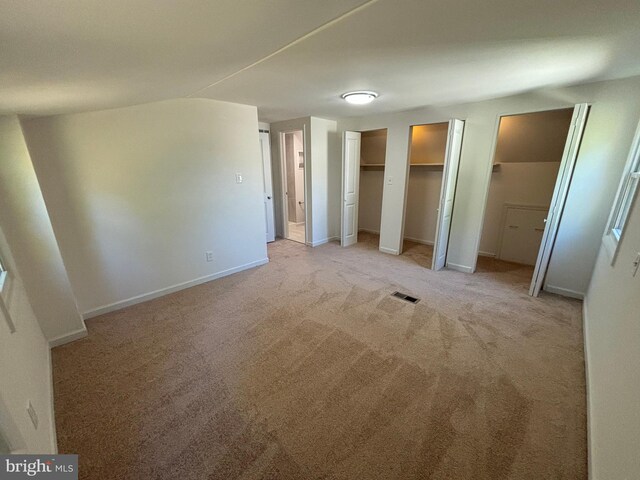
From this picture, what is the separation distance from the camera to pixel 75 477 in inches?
50.1

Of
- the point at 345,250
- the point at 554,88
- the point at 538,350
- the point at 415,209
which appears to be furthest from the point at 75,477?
the point at 415,209

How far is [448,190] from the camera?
346 centimetres

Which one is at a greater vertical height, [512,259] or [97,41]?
[97,41]

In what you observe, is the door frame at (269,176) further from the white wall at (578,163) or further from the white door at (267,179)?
the white wall at (578,163)

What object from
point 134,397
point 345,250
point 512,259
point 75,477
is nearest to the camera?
point 75,477

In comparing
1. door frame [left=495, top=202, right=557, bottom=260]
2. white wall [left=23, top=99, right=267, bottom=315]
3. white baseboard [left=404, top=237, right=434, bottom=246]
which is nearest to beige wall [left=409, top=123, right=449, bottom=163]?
door frame [left=495, top=202, right=557, bottom=260]

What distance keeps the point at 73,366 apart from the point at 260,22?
106 inches

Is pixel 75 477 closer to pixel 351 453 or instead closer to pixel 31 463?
pixel 31 463

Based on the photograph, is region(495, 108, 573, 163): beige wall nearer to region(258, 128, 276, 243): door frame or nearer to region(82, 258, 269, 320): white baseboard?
region(258, 128, 276, 243): door frame

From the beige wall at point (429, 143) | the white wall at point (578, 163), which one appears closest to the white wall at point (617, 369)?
the white wall at point (578, 163)

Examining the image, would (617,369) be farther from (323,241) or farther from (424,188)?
(323,241)

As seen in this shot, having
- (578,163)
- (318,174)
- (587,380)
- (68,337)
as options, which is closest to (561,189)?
(578,163)

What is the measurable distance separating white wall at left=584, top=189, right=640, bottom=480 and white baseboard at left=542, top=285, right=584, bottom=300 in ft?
3.44

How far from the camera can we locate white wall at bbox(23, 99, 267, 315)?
7.64ft
